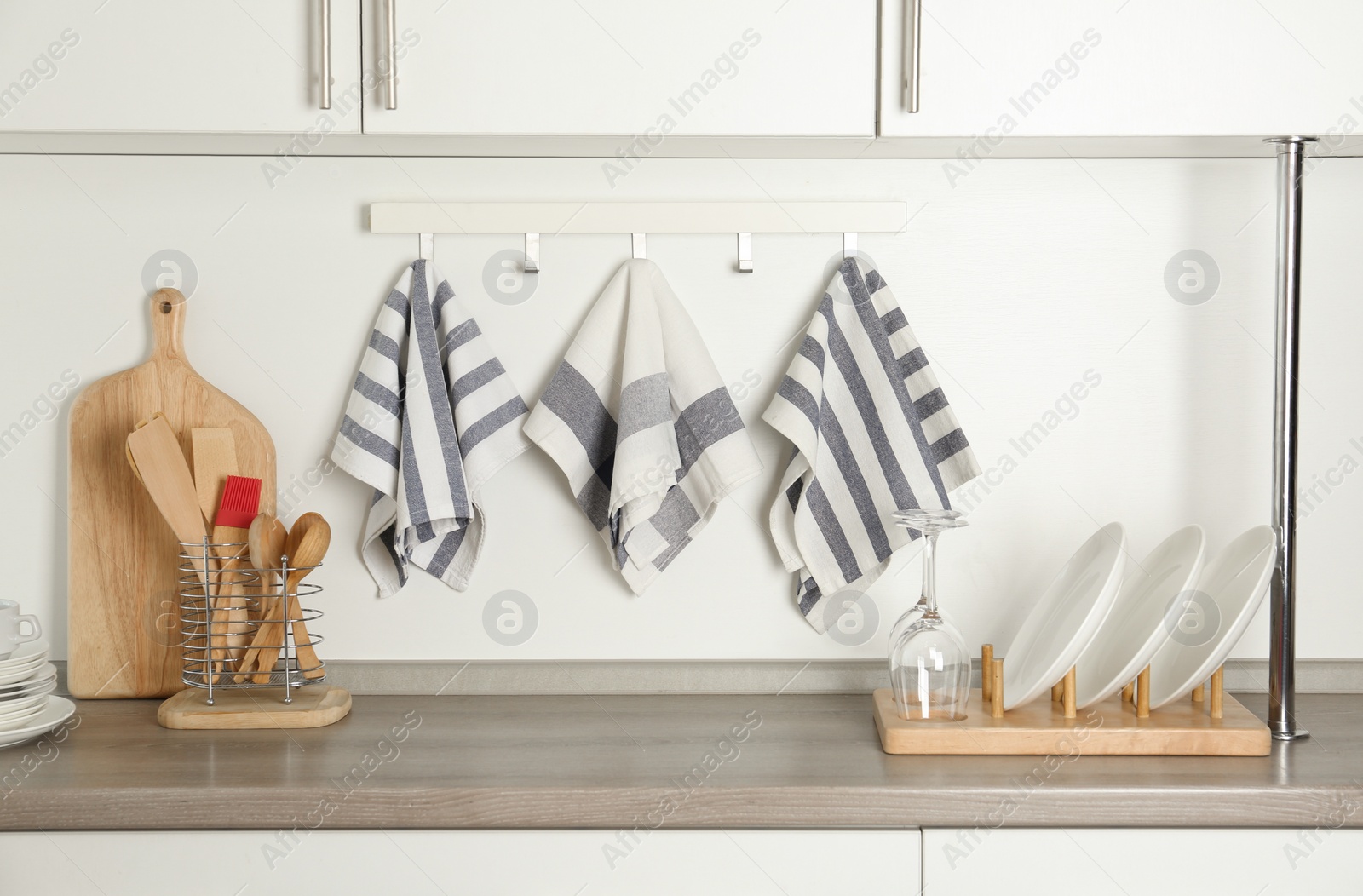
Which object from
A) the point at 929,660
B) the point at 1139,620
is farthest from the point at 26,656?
the point at 1139,620

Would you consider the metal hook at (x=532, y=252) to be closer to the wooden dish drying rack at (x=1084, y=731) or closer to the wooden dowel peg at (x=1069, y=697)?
the wooden dish drying rack at (x=1084, y=731)

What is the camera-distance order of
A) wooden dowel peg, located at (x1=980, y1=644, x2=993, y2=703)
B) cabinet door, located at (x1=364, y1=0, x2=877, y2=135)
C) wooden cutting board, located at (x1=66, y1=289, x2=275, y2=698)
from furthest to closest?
1. wooden cutting board, located at (x1=66, y1=289, x2=275, y2=698)
2. wooden dowel peg, located at (x1=980, y1=644, x2=993, y2=703)
3. cabinet door, located at (x1=364, y1=0, x2=877, y2=135)

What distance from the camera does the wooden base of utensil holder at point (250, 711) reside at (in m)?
1.16

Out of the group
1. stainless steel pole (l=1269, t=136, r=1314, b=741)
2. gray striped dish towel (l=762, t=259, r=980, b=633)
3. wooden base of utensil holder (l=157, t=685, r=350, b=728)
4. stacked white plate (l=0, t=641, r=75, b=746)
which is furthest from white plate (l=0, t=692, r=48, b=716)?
stainless steel pole (l=1269, t=136, r=1314, b=741)

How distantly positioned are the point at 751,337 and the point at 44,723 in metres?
0.93

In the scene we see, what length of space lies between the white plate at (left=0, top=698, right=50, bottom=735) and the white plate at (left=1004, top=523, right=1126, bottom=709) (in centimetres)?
108

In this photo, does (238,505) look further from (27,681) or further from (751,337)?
(751,337)

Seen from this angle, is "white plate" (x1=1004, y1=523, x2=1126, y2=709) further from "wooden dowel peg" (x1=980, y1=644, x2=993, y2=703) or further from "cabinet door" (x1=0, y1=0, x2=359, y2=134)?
"cabinet door" (x1=0, y1=0, x2=359, y2=134)

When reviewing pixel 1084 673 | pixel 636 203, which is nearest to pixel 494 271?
pixel 636 203

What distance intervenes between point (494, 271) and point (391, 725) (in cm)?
59

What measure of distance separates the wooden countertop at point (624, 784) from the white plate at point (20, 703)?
0.16 ft

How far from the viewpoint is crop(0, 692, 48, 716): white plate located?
3.48ft

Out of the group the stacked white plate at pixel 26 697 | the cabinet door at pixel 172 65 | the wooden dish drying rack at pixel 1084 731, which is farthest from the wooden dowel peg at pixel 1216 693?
the stacked white plate at pixel 26 697

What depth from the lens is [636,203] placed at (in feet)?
4.27
